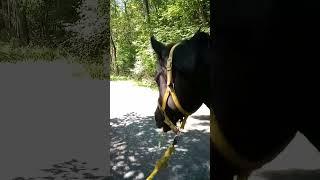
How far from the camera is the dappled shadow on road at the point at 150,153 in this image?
698 centimetres

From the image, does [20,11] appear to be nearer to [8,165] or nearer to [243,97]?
[8,165]

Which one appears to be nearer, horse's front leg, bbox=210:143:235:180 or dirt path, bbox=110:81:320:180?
horse's front leg, bbox=210:143:235:180

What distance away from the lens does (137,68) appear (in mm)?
23156

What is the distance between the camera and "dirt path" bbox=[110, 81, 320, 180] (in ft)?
19.7

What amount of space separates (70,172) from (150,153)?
1.59 meters

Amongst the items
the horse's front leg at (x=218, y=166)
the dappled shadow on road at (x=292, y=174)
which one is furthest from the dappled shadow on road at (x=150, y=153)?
the horse's front leg at (x=218, y=166)

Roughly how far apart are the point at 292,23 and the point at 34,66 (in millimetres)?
24875

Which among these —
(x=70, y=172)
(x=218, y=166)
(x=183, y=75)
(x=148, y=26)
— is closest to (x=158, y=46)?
(x=183, y=75)

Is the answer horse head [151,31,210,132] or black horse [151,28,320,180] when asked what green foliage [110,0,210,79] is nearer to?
horse head [151,31,210,132]

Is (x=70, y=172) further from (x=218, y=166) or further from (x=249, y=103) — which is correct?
(x=249, y=103)

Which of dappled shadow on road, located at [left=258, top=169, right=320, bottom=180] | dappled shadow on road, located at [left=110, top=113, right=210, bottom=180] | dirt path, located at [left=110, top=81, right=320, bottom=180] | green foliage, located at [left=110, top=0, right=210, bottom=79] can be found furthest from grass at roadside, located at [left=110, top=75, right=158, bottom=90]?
dappled shadow on road, located at [left=258, top=169, right=320, bottom=180]

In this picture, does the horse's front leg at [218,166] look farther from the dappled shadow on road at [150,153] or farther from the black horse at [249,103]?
the dappled shadow on road at [150,153]

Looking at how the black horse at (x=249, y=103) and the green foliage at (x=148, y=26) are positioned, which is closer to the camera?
the black horse at (x=249, y=103)

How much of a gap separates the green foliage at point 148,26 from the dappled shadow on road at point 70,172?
313 centimetres
